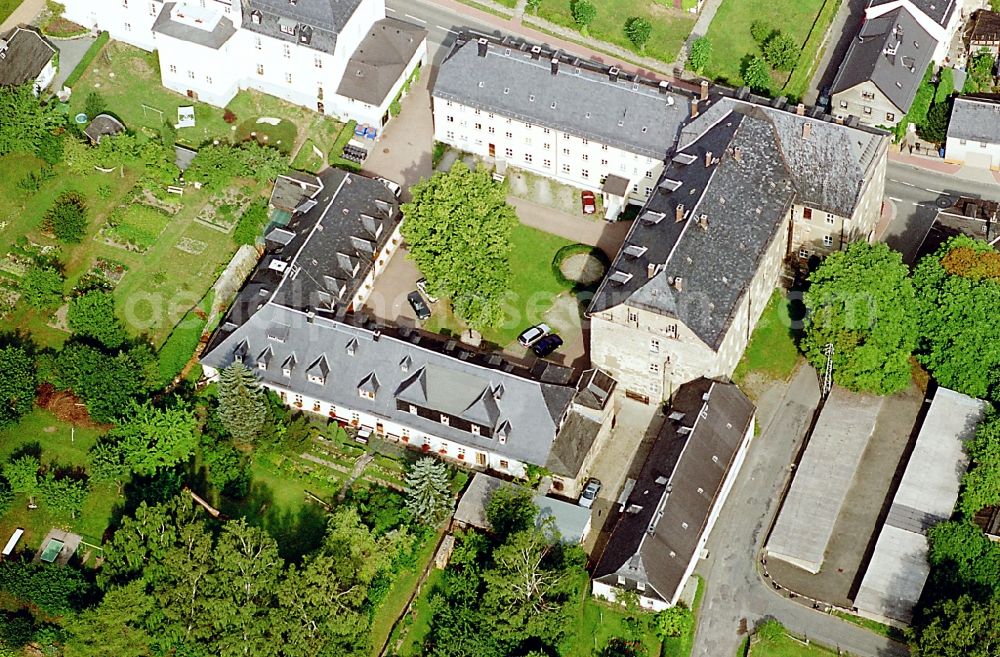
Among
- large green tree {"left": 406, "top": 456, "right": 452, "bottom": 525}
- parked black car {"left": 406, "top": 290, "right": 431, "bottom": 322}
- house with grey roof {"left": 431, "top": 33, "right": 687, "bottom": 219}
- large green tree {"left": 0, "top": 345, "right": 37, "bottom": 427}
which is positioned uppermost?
house with grey roof {"left": 431, "top": 33, "right": 687, "bottom": 219}

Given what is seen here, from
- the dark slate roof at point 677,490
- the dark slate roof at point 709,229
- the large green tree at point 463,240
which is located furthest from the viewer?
the large green tree at point 463,240

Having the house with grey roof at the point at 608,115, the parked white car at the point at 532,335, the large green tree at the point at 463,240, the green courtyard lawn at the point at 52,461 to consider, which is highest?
the house with grey roof at the point at 608,115

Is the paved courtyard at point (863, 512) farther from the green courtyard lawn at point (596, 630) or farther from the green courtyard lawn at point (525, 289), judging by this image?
the green courtyard lawn at point (525, 289)

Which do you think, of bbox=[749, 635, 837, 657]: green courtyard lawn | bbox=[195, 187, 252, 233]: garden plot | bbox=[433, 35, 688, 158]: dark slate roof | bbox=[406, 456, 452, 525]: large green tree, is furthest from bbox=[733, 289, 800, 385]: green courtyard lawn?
bbox=[195, 187, 252, 233]: garden plot

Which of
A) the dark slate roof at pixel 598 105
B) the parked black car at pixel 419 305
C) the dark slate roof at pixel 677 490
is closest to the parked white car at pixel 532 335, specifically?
the parked black car at pixel 419 305

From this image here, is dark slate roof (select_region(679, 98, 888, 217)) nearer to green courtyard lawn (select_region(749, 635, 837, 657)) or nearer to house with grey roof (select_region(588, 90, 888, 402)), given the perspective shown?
house with grey roof (select_region(588, 90, 888, 402))

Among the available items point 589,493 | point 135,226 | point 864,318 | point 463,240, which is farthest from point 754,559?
point 135,226
